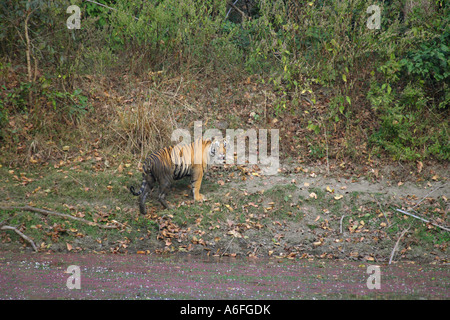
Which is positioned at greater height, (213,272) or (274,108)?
(274,108)

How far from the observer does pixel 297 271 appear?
7.22 m

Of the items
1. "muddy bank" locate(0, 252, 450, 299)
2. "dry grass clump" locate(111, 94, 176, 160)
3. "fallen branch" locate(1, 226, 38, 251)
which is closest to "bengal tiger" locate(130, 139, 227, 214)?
"dry grass clump" locate(111, 94, 176, 160)

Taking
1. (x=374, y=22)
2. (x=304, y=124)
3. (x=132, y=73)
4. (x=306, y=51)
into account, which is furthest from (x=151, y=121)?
(x=374, y=22)

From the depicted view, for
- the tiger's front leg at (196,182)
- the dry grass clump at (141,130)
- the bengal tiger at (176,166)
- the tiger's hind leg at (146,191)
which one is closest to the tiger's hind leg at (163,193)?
the bengal tiger at (176,166)

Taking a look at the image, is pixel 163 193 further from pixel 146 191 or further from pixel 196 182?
pixel 196 182

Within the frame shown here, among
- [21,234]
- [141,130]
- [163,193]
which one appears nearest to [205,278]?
[163,193]

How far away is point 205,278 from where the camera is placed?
659 cm

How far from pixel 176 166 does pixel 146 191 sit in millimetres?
738

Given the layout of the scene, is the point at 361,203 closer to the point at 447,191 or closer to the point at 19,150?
the point at 447,191

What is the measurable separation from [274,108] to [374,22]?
3.10 m

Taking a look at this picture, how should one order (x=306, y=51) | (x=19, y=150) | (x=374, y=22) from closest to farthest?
(x=19, y=150) → (x=374, y=22) → (x=306, y=51)

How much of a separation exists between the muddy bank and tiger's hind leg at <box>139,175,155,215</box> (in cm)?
136

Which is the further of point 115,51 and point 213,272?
point 115,51

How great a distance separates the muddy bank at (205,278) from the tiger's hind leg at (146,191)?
1365 mm
